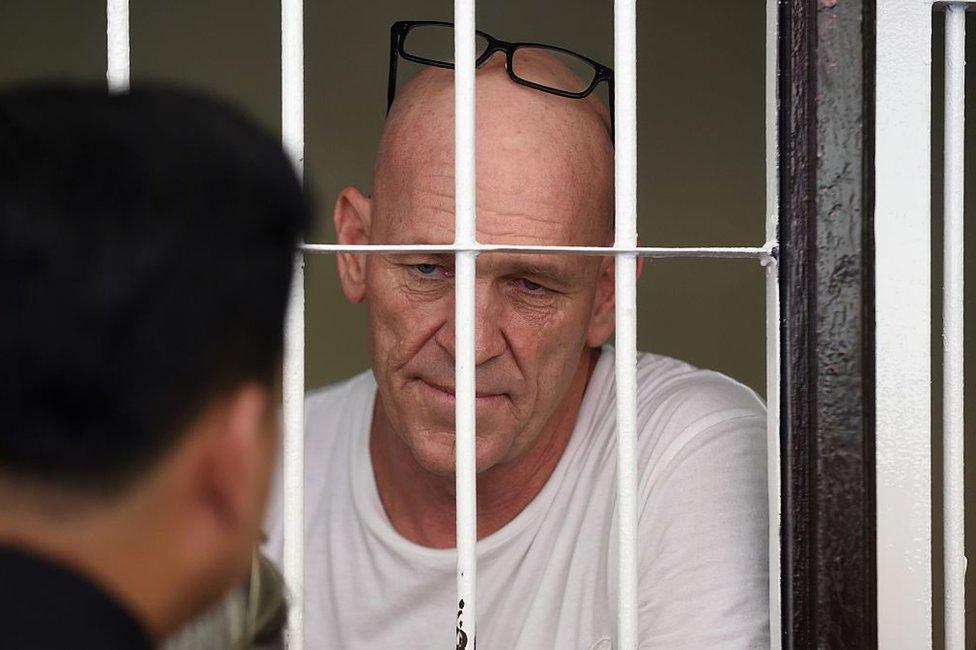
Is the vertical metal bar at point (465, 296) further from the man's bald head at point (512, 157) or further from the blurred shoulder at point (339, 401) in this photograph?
the blurred shoulder at point (339, 401)

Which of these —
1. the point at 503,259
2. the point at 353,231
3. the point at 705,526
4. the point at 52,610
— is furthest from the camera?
the point at 353,231

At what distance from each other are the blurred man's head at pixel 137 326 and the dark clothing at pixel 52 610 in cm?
1

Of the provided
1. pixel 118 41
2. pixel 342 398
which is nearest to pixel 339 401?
pixel 342 398

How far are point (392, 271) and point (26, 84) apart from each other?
53.2 inches

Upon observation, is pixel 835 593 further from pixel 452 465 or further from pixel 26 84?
pixel 26 84

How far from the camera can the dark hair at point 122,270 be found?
58 cm

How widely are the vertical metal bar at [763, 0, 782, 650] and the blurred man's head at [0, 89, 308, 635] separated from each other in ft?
3.10

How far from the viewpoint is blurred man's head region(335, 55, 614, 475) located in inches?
75.5

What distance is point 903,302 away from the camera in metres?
1.45

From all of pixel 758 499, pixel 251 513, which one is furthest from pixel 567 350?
pixel 251 513

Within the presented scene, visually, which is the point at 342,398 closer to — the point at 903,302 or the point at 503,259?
the point at 503,259

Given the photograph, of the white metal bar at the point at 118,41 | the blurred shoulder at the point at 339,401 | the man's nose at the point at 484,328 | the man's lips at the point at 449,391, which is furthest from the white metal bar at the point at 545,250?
the blurred shoulder at the point at 339,401

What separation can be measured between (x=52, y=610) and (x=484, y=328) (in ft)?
4.31

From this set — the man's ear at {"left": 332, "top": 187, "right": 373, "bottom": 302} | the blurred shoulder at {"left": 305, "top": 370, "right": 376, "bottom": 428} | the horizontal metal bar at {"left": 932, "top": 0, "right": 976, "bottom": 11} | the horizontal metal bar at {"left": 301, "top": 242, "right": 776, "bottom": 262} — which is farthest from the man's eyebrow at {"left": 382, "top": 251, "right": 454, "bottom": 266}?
the horizontal metal bar at {"left": 932, "top": 0, "right": 976, "bottom": 11}
